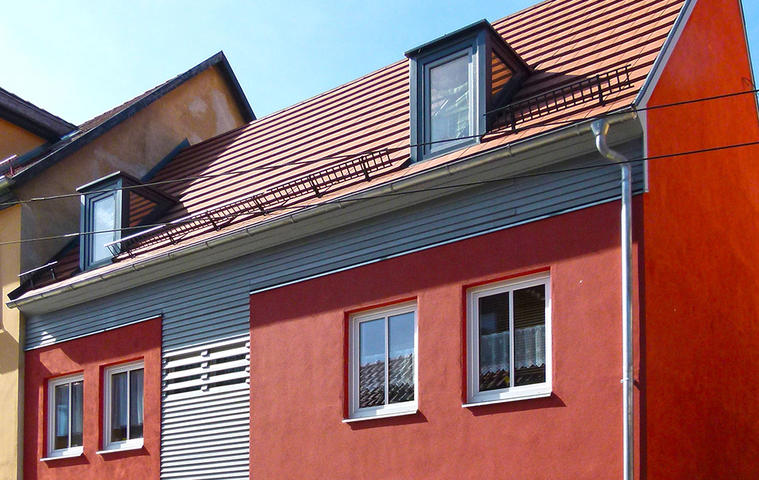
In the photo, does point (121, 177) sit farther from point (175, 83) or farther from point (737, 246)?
point (737, 246)

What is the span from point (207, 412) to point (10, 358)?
15.4 feet

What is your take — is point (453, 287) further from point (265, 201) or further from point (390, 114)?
point (390, 114)

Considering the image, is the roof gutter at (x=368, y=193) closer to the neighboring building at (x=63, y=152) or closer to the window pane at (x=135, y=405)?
the neighboring building at (x=63, y=152)

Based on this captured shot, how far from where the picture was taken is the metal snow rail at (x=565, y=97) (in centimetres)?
1195

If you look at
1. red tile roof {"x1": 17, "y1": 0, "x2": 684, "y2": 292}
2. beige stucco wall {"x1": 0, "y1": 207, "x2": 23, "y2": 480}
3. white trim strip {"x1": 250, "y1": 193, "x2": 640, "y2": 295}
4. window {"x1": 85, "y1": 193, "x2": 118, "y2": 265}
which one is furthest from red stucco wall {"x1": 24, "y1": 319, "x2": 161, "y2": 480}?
white trim strip {"x1": 250, "y1": 193, "x2": 640, "y2": 295}

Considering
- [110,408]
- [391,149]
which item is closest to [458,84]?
[391,149]

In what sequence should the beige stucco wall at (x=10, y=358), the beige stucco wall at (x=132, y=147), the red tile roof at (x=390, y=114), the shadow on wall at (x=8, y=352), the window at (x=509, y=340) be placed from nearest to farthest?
the window at (x=509, y=340), the red tile roof at (x=390, y=114), the beige stucco wall at (x=10, y=358), the shadow on wall at (x=8, y=352), the beige stucco wall at (x=132, y=147)

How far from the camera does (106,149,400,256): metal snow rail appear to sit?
14305 mm

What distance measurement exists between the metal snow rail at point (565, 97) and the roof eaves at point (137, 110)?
9056 mm

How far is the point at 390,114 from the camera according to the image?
15.9 meters

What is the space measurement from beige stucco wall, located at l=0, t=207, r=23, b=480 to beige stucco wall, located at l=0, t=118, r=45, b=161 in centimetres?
272

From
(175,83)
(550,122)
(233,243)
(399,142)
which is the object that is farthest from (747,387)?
(175,83)

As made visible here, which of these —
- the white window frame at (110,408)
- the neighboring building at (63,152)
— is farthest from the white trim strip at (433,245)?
the neighboring building at (63,152)

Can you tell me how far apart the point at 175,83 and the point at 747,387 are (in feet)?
42.9
